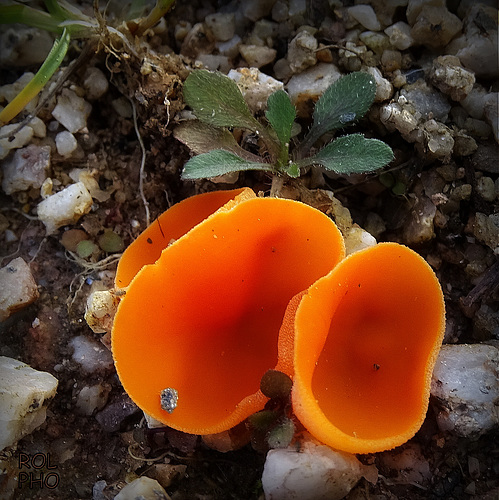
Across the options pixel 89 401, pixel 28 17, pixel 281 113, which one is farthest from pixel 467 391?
pixel 28 17

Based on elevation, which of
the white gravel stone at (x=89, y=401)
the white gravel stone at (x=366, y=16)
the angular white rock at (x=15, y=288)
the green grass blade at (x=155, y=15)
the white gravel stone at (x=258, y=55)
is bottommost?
the white gravel stone at (x=89, y=401)

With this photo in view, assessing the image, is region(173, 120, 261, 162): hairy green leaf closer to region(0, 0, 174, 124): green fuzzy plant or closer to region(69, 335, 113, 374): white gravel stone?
region(0, 0, 174, 124): green fuzzy plant

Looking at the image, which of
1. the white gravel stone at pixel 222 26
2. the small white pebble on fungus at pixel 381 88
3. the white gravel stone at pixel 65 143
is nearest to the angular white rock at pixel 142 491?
the white gravel stone at pixel 65 143

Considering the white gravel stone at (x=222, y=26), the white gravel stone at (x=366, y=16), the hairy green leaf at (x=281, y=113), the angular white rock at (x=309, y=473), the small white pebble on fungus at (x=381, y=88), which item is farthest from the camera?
the white gravel stone at (x=222, y=26)

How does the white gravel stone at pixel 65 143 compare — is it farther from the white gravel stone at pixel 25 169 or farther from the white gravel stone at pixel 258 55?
the white gravel stone at pixel 258 55

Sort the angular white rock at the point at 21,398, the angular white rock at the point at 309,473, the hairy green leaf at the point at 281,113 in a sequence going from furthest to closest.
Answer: the hairy green leaf at the point at 281,113, the angular white rock at the point at 21,398, the angular white rock at the point at 309,473

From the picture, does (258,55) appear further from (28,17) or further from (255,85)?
(28,17)

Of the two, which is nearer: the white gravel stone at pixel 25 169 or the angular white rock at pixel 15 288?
the angular white rock at pixel 15 288
